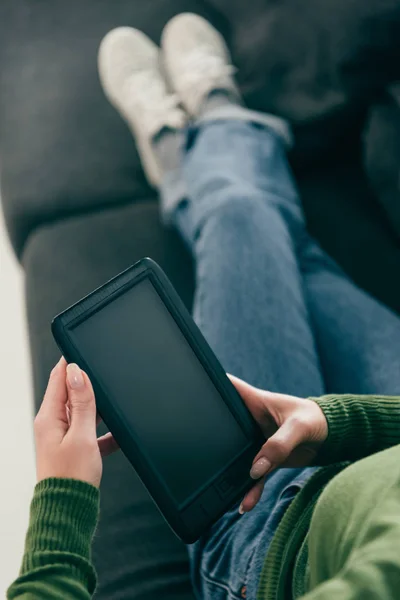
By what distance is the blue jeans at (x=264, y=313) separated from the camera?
61 cm

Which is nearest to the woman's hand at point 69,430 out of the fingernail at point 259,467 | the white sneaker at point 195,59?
the fingernail at point 259,467

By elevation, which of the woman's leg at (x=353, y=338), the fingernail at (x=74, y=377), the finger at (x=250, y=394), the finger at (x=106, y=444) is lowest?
the woman's leg at (x=353, y=338)

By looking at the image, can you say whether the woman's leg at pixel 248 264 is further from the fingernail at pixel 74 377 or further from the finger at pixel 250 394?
the fingernail at pixel 74 377

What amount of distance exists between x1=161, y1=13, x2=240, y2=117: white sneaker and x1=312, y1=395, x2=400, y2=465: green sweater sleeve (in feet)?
2.31

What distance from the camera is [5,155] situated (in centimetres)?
111

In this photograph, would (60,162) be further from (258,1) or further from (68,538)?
(68,538)

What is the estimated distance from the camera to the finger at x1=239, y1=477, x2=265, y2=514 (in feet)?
1.89

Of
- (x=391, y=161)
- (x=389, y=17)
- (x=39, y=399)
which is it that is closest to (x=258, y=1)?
(x=389, y=17)

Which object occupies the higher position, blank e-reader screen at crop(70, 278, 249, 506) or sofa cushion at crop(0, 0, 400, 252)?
sofa cushion at crop(0, 0, 400, 252)

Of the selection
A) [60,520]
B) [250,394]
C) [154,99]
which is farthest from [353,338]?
[154,99]

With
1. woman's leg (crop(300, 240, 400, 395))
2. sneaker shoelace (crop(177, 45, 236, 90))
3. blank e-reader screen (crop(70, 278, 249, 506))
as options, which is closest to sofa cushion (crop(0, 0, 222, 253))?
sneaker shoelace (crop(177, 45, 236, 90))

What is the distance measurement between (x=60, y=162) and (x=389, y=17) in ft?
1.92

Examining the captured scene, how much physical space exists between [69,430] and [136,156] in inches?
27.6

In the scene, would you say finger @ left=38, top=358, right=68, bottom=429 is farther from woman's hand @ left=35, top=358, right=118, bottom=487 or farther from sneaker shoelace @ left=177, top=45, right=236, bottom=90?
sneaker shoelace @ left=177, top=45, right=236, bottom=90
